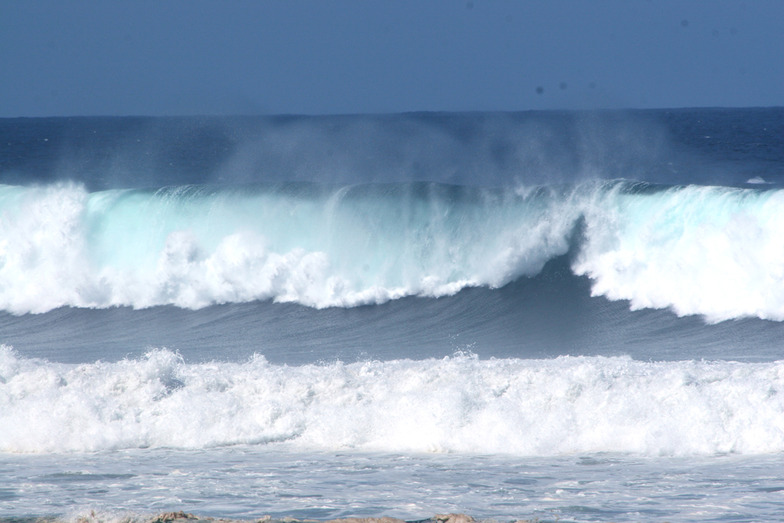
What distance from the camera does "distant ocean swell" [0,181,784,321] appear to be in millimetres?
14727

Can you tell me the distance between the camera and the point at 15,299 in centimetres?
1756

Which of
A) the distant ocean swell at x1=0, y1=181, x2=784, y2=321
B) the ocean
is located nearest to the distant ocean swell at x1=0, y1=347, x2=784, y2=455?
the ocean

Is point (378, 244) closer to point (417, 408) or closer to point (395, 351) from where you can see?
point (395, 351)

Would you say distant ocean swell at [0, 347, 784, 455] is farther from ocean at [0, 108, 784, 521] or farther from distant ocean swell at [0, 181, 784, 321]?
distant ocean swell at [0, 181, 784, 321]

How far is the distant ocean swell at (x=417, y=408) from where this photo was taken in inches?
316

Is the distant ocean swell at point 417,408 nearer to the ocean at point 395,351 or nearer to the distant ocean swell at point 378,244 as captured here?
the ocean at point 395,351

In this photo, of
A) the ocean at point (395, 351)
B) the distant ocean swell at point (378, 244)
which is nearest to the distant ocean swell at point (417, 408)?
the ocean at point (395, 351)

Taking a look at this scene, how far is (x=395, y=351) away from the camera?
12.9 meters

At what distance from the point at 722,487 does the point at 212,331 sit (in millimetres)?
9851

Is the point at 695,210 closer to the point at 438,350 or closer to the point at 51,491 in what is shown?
the point at 438,350

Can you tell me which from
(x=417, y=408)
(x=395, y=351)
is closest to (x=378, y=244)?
(x=395, y=351)

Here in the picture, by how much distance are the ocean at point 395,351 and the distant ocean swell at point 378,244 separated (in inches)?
1.8

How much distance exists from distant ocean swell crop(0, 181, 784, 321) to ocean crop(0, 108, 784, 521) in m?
0.05

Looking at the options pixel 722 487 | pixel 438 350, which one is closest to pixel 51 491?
pixel 722 487
